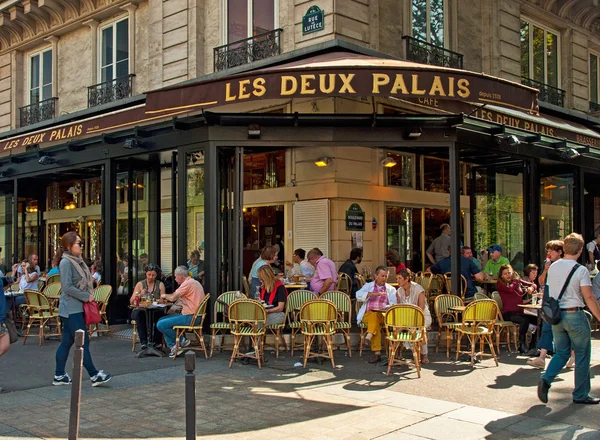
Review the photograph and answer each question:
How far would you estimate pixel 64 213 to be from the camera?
17703mm

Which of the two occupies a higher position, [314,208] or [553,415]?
[314,208]

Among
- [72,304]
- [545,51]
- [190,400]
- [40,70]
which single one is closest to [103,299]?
[72,304]

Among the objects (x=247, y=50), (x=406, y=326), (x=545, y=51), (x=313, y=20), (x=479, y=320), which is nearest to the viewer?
(x=406, y=326)

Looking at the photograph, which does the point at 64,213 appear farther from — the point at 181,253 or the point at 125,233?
the point at 181,253

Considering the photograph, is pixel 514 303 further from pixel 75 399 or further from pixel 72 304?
pixel 75 399

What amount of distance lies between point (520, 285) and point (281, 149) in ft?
18.5

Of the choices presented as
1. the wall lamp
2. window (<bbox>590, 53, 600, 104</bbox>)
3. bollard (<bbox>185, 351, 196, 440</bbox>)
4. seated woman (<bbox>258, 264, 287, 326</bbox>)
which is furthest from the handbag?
window (<bbox>590, 53, 600, 104</bbox>)

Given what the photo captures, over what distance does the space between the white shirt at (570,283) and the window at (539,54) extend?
11.4 metres

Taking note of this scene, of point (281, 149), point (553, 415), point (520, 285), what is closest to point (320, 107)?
point (281, 149)

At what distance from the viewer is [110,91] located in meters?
17.0

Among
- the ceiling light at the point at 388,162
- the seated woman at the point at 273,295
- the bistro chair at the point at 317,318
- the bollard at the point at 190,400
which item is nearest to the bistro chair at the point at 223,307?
the seated woman at the point at 273,295

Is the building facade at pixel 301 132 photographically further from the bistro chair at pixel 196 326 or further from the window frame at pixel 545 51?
the bistro chair at pixel 196 326

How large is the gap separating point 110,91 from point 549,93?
38.3 feet

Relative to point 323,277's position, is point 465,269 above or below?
above
